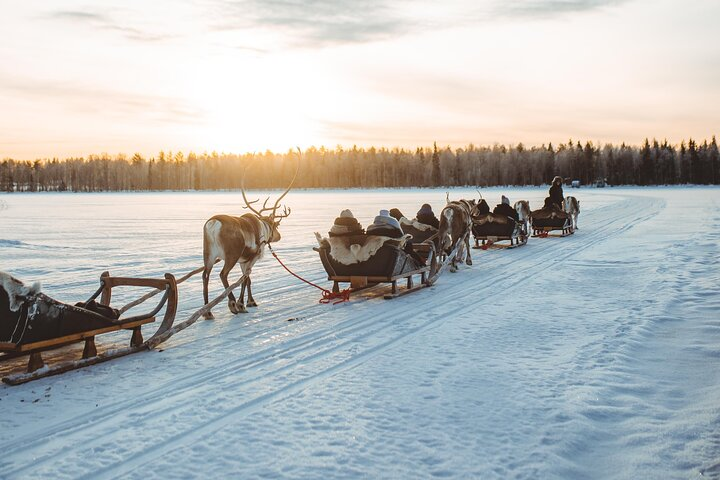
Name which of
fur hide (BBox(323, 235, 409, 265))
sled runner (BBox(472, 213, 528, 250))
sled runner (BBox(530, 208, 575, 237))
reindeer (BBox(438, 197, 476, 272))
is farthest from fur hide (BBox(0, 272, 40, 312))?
sled runner (BBox(530, 208, 575, 237))

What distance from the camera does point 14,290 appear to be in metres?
4.88

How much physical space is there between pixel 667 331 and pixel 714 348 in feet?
2.44

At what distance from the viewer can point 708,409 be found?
14.9ft

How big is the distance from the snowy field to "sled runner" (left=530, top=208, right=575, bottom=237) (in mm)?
10050

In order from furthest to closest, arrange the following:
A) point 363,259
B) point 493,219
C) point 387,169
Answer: point 387,169 < point 493,219 < point 363,259

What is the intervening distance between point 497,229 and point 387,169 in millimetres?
119751

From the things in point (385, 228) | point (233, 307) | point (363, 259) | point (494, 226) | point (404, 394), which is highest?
point (385, 228)

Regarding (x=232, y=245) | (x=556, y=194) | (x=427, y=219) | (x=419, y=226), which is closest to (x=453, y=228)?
(x=427, y=219)

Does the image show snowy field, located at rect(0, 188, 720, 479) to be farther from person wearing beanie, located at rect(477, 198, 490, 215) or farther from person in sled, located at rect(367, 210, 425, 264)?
person wearing beanie, located at rect(477, 198, 490, 215)

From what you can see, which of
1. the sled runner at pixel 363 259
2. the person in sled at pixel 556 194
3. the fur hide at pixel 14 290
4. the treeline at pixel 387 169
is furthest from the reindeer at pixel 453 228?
the treeline at pixel 387 169

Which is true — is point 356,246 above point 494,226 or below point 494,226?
above

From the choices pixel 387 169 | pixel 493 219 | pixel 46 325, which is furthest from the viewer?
pixel 387 169

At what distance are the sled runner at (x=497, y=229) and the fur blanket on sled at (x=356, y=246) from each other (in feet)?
24.7

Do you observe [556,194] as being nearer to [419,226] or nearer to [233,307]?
[419,226]
